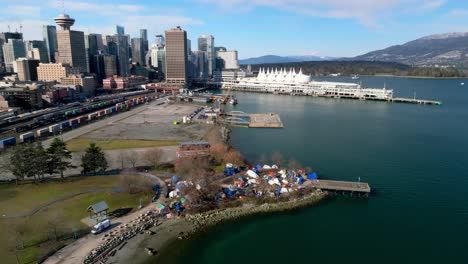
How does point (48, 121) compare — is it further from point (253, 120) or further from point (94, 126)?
point (253, 120)

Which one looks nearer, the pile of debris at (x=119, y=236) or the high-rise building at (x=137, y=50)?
the pile of debris at (x=119, y=236)

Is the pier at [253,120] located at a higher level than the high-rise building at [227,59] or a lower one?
lower

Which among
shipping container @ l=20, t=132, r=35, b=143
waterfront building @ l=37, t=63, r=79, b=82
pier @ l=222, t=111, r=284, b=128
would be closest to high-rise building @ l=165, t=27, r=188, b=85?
waterfront building @ l=37, t=63, r=79, b=82

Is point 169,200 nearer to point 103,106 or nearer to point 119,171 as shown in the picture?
point 119,171

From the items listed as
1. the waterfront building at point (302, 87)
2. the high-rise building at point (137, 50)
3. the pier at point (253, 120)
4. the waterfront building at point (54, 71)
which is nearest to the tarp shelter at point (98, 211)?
the pier at point (253, 120)

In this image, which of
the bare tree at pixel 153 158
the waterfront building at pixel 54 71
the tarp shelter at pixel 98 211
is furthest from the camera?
the waterfront building at pixel 54 71

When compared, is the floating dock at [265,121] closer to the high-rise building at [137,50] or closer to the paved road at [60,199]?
the paved road at [60,199]

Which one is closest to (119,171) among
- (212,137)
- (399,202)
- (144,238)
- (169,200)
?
(169,200)

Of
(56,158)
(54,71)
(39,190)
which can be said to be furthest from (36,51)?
(39,190)
